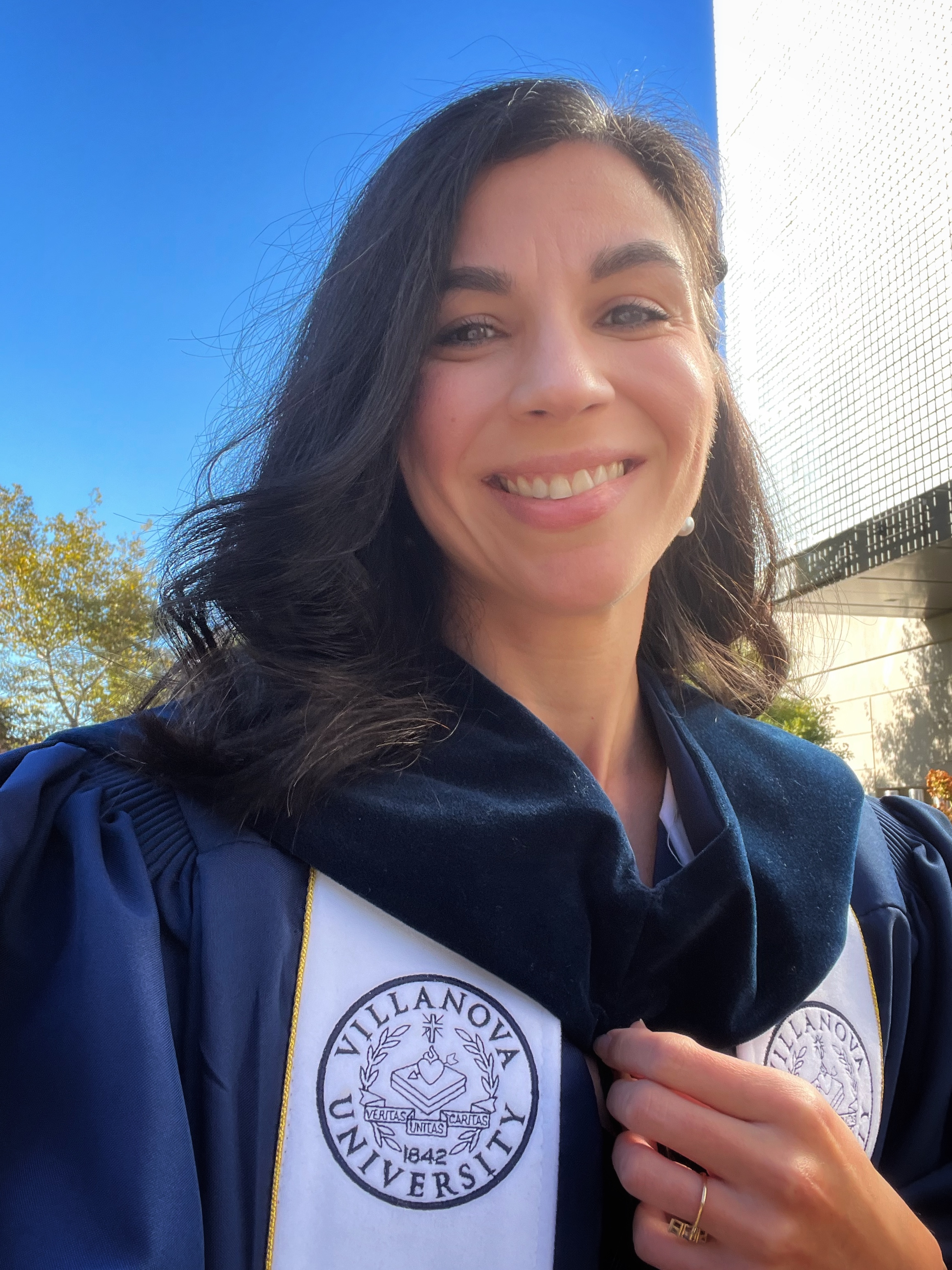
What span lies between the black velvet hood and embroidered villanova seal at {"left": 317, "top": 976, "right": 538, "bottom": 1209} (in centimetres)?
7

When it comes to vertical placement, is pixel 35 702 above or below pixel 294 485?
above

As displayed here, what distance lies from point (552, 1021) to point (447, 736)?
0.41m

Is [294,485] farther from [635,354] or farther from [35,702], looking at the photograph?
[35,702]

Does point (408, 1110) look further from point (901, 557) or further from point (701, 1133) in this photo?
point (901, 557)

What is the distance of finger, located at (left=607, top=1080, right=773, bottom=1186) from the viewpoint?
0.99 m

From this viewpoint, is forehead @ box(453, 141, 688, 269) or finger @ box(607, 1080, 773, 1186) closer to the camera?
finger @ box(607, 1080, 773, 1186)

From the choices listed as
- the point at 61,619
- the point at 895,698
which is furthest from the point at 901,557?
the point at 61,619

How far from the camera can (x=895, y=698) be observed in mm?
19734

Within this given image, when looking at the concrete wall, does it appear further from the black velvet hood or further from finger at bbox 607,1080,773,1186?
finger at bbox 607,1080,773,1186

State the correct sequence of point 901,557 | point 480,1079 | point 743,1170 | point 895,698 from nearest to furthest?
point 743,1170
point 480,1079
point 901,557
point 895,698

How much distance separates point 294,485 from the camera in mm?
1410

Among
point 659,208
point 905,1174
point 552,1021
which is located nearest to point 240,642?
point 552,1021

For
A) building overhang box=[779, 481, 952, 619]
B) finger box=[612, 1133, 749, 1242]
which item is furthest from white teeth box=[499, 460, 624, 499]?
building overhang box=[779, 481, 952, 619]

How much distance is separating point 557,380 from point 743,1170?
3.20 ft
